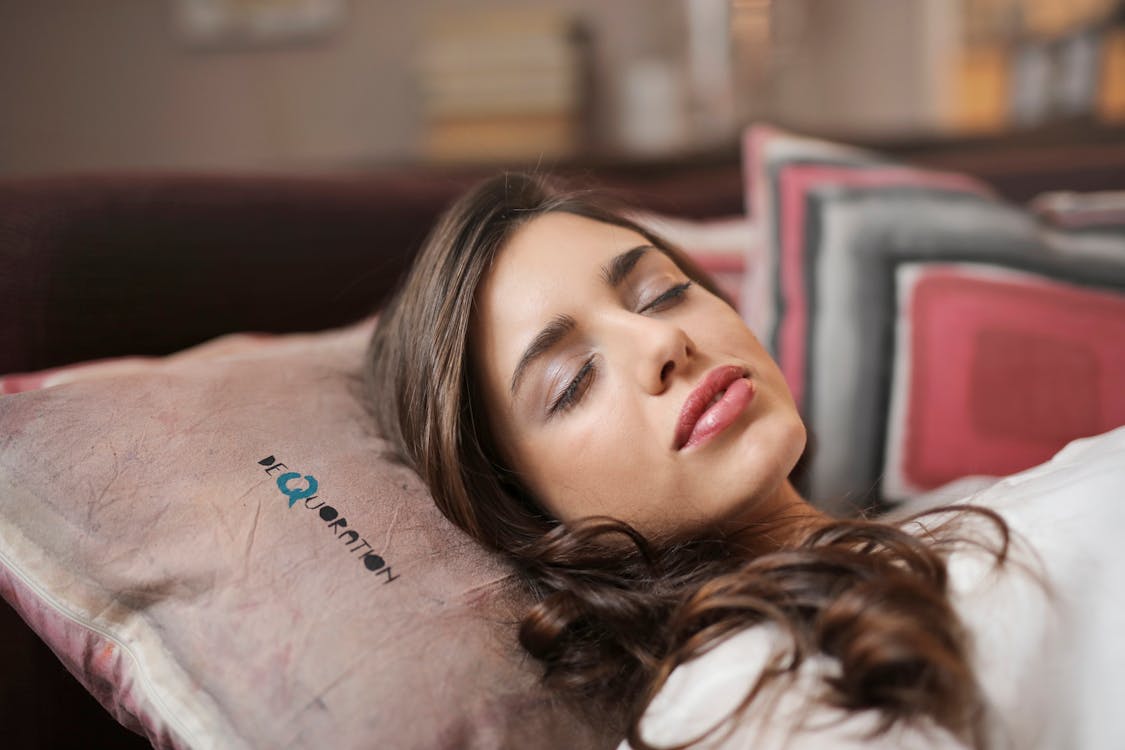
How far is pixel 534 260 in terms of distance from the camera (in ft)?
2.55

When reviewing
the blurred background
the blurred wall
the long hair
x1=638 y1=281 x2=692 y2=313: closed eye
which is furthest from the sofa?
the blurred wall

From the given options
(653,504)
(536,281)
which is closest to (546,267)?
(536,281)

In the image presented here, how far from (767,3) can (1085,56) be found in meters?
1.05

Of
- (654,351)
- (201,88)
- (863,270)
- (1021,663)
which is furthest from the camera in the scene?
(201,88)

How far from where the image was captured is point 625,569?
2.36 ft

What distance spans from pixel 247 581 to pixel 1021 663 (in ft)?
1.65

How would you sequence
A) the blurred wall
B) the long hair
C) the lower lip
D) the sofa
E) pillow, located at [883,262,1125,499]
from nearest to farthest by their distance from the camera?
the long hair < the lower lip < the sofa < pillow, located at [883,262,1125,499] < the blurred wall

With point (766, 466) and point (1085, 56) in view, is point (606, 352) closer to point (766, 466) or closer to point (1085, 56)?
point (766, 466)

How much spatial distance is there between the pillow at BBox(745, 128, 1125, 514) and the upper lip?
1.26ft

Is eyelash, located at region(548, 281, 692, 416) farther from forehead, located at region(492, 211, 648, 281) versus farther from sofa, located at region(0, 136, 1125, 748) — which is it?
sofa, located at region(0, 136, 1125, 748)

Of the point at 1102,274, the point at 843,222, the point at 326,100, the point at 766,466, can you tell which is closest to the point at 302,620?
the point at 766,466

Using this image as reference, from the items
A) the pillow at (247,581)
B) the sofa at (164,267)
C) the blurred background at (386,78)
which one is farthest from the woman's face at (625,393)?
the blurred background at (386,78)

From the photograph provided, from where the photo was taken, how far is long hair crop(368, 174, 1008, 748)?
1.71ft

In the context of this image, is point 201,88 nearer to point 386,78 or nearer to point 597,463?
point 386,78
